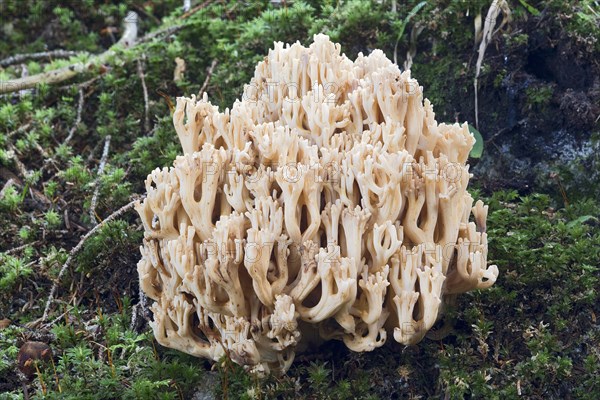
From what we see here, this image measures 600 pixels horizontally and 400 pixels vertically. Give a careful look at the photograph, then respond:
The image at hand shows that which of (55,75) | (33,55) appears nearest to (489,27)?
(55,75)

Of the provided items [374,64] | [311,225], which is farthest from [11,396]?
[374,64]

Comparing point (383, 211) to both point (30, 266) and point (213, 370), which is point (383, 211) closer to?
point (213, 370)

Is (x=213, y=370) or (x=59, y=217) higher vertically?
(x=59, y=217)

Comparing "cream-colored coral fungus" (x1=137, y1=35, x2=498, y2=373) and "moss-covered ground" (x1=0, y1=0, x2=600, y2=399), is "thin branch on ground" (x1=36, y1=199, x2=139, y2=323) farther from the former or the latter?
"cream-colored coral fungus" (x1=137, y1=35, x2=498, y2=373)

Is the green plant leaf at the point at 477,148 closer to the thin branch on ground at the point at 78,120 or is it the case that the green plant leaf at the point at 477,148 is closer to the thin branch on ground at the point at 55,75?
the thin branch on ground at the point at 78,120

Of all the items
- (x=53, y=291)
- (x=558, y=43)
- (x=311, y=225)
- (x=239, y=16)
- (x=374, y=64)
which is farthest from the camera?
(x=239, y=16)

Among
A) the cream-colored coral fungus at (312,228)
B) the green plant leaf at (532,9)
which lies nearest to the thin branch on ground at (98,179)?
the cream-colored coral fungus at (312,228)

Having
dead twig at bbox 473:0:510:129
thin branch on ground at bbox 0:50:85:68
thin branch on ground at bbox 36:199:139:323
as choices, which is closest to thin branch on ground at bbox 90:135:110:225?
thin branch on ground at bbox 36:199:139:323
